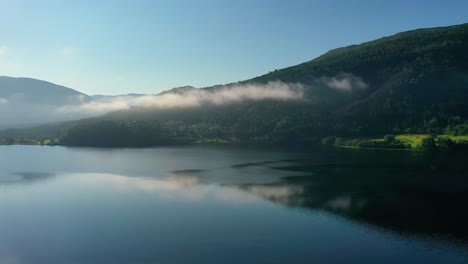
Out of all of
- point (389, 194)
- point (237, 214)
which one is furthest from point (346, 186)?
point (237, 214)

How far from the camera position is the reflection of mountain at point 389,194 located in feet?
173

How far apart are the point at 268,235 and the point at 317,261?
29.9 ft

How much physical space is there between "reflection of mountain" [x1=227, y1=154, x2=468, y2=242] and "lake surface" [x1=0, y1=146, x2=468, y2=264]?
20 centimetres

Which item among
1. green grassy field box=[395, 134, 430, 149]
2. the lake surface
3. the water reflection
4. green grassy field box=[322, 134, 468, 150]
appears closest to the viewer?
the lake surface

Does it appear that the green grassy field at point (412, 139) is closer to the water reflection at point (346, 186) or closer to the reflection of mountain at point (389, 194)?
the water reflection at point (346, 186)

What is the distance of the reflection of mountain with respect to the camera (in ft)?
173

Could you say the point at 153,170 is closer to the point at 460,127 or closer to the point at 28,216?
the point at 28,216

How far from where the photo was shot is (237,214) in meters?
57.6

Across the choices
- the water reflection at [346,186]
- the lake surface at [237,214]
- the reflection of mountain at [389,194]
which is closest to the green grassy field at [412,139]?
the water reflection at [346,186]

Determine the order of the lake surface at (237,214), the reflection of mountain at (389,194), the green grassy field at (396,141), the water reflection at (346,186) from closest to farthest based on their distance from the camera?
the lake surface at (237,214), the reflection of mountain at (389,194), the water reflection at (346,186), the green grassy field at (396,141)

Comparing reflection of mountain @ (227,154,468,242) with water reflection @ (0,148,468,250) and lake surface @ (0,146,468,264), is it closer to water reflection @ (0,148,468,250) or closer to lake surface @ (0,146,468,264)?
water reflection @ (0,148,468,250)

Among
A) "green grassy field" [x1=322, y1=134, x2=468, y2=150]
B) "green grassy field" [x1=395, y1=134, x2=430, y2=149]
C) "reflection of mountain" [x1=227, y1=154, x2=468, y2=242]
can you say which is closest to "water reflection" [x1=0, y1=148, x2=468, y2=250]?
"reflection of mountain" [x1=227, y1=154, x2=468, y2=242]

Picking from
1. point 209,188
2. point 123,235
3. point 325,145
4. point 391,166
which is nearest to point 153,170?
point 209,188

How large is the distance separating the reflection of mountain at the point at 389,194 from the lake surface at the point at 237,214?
20 cm
